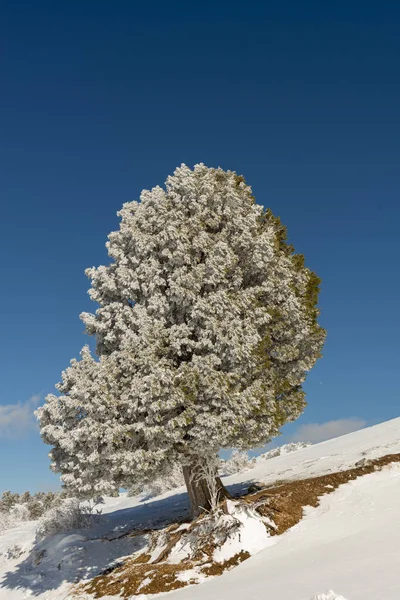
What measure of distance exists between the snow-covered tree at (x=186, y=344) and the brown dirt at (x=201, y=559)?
1.84 metres

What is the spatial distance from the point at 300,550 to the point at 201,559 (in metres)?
2.32

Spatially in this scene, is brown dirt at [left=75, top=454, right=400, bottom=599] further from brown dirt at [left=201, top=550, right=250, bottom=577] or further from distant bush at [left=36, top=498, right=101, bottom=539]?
distant bush at [left=36, top=498, right=101, bottom=539]

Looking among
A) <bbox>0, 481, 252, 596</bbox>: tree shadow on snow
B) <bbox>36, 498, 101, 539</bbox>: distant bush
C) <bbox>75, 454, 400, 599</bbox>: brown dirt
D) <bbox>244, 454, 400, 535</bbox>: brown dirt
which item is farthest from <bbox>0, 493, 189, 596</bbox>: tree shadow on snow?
<bbox>244, 454, 400, 535</bbox>: brown dirt

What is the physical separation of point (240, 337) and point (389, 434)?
36.9ft

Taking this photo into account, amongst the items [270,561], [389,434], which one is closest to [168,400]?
[270,561]

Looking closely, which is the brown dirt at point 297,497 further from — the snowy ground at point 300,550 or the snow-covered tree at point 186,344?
the snow-covered tree at point 186,344

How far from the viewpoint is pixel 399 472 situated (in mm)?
12938

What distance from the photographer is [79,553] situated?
1410 cm

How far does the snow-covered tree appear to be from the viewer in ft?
41.3

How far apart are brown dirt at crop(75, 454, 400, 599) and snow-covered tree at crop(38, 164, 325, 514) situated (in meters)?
1.84

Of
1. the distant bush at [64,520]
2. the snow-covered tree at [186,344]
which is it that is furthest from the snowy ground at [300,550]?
the snow-covered tree at [186,344]

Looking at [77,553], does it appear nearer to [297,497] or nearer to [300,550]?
[297,497]

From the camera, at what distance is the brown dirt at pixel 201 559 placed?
385 inches

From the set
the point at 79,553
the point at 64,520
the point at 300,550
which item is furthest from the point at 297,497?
the point at 64,520
